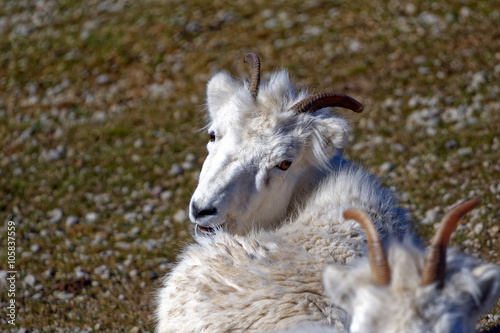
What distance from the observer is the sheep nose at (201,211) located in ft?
18.3

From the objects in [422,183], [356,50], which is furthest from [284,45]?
[422,183]

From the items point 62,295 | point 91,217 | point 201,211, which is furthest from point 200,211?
point 91,217

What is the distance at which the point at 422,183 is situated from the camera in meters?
9.18

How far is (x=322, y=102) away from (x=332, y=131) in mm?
302

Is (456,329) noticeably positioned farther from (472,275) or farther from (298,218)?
(298,218)

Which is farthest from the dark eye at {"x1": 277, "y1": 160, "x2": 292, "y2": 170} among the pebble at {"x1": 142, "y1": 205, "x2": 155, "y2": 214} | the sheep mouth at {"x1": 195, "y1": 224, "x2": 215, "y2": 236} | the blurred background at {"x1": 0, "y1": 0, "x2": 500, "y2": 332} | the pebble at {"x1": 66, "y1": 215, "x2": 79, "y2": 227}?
the pebble at {"x1": 66, "y1": 215, "x2": 79, "y2": 227}

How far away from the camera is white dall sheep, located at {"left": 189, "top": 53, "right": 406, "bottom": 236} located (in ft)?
18.6

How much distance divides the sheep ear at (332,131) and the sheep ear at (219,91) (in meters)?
1.05

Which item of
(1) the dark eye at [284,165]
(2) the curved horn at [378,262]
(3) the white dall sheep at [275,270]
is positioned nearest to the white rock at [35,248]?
(3) the white dall sheep at [275,270]

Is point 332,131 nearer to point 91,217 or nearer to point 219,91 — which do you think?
point 219,91

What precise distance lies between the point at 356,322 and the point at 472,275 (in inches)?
27.9

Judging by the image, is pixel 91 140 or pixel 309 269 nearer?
pixel 309 269

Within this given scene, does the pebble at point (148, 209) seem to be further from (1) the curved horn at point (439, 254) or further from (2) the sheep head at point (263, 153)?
(1) the curved horn at point (439, 254)

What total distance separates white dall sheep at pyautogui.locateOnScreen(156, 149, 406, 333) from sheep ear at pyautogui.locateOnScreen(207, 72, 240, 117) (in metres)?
1.51
